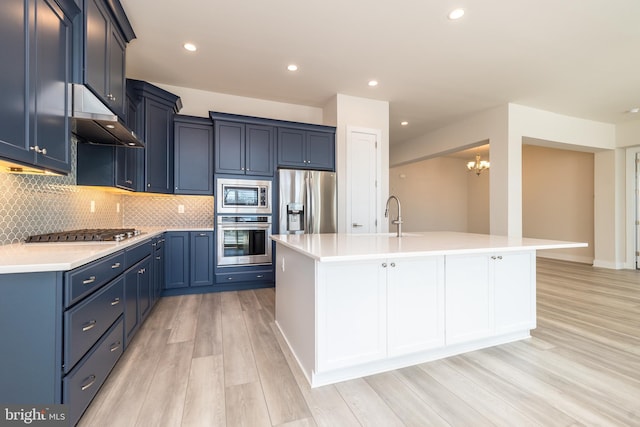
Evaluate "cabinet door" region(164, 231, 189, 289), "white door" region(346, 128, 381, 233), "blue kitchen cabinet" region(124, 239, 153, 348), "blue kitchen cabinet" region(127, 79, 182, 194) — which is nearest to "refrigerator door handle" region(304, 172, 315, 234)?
"white door" region(346, 128, 381, 233)

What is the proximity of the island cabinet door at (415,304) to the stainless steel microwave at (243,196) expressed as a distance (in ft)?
7.95

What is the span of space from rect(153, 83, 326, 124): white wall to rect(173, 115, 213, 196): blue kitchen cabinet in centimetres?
45

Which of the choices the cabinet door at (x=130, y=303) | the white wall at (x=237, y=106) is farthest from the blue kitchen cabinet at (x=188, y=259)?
the white wall at (x=237, y=106)

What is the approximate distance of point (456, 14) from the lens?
2.46 meters

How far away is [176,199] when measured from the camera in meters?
4.05

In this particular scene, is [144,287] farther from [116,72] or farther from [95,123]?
[116,72]

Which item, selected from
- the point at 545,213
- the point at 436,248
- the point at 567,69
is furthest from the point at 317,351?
the point at 545,213

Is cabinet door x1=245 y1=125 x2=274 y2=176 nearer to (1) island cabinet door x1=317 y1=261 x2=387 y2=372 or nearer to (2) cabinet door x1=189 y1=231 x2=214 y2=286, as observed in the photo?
(2) cabinet door x1=189 y1=231 x2=214 y2=286

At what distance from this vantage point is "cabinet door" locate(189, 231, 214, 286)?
3662 millimetres

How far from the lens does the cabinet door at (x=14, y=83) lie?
127 cm

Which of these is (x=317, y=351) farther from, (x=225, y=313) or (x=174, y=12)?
(x=174, y=12)

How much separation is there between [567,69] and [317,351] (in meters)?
4.42

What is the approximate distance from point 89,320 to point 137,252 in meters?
0.96

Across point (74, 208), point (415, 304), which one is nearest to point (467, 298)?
point (415, 304)
